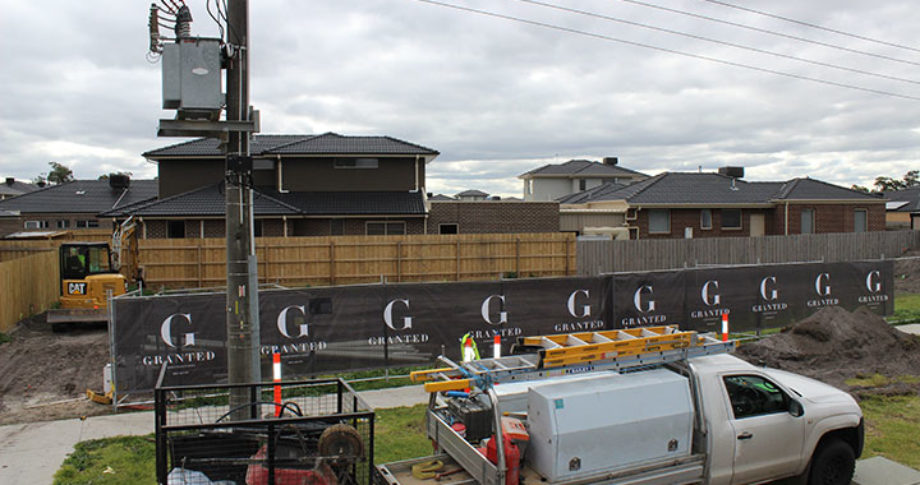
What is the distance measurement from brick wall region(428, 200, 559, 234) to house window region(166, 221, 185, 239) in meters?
11.7

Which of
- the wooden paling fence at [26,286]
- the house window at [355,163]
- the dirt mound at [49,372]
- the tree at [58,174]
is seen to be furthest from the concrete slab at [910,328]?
the tree at [58,174]

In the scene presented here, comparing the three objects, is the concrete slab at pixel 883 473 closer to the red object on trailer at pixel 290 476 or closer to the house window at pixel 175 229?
the red object on trailer at pixel 290 476

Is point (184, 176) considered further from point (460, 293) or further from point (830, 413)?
point (830, 413)

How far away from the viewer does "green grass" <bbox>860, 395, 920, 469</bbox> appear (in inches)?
347

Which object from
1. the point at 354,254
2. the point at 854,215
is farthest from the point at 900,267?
the point at 354,254

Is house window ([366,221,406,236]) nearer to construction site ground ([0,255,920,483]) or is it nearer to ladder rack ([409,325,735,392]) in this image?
construction site ground ([0,255,920,483])

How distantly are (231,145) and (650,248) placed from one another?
24.3 metres

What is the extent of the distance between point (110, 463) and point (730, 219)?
36.7 m

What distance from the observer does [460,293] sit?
1347 cm

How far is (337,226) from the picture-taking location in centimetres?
3147

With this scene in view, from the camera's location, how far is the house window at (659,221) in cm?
3728

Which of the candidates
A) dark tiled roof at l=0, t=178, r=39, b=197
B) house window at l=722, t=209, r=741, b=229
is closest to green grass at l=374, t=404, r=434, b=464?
house window at l=722, t=209, r=741, b=229

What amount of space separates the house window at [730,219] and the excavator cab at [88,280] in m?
31.6

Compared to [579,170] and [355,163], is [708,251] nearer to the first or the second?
[355,163]
